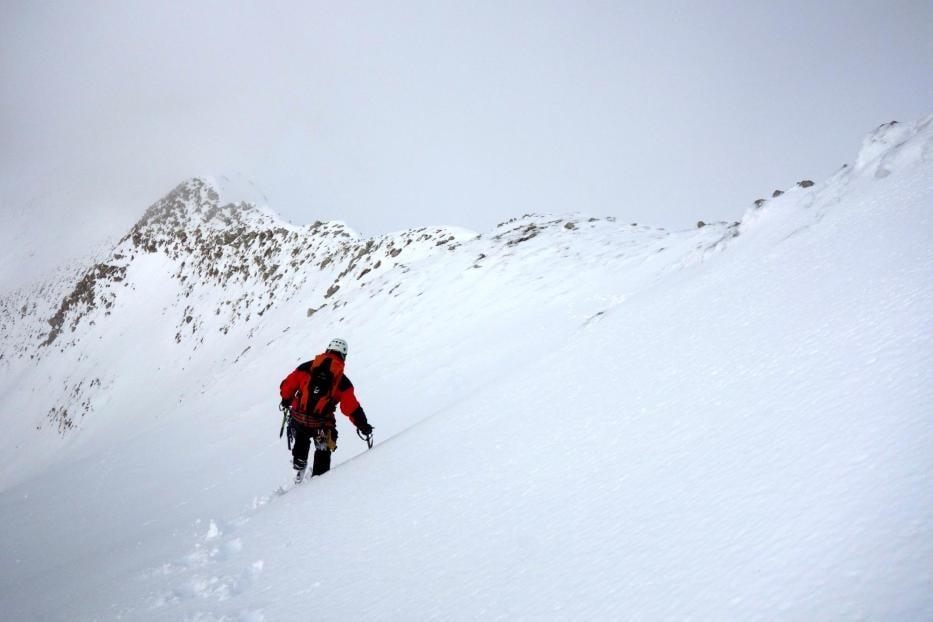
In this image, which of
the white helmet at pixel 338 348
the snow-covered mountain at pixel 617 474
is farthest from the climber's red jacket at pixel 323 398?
the snow-covered mountain at pixel 617 474

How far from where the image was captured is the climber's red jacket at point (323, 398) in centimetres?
635

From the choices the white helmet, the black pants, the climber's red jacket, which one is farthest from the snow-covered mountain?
the white helmet

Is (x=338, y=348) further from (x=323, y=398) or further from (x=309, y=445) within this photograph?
(x=309, y=445)

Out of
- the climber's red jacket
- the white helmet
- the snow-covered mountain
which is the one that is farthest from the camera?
the white helmet

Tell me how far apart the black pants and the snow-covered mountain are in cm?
55

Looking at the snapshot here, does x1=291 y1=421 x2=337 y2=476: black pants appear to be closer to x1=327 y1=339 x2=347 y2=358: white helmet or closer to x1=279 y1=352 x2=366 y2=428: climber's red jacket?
x1=279 y1=352 x2=366 y2=428: climber's red jacket

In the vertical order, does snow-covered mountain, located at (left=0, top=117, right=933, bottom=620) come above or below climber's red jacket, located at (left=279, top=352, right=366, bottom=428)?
below

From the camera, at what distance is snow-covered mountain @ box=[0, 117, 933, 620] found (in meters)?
1.71

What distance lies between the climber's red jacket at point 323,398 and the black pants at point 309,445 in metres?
0.11

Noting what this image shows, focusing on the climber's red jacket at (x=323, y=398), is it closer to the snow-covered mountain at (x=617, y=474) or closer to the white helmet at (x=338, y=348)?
the white helmet at (x=338, y=348)

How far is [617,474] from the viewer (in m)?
2.90

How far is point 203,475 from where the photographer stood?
30.3 feet

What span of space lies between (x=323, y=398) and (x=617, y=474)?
14.9ft

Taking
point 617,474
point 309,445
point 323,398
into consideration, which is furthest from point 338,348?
point 617,474
